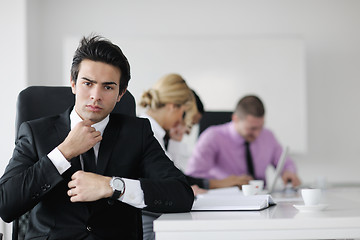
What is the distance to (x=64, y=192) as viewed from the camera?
1771 mm

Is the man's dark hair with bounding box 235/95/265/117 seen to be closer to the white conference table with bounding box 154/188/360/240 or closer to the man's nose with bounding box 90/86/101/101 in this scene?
the man's nose with bounding box 90/86/101/101

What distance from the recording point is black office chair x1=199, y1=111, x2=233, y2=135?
15.8 ft

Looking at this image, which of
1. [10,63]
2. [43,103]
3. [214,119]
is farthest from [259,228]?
[10,63]

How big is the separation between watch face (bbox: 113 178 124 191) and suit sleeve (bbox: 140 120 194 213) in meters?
0.07

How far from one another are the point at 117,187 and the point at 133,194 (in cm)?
5

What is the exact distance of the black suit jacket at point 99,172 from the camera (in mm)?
1654

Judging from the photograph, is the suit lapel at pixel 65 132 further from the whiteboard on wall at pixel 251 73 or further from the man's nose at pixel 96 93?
the whiteboard on wall at pixel 251 73

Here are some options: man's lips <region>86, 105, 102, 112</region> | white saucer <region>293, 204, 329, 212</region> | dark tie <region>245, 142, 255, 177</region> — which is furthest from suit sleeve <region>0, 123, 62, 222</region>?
dark tie <region>245, 142, 255, 177</region>

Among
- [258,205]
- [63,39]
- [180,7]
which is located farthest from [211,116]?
[258,205]

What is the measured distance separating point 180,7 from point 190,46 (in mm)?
502

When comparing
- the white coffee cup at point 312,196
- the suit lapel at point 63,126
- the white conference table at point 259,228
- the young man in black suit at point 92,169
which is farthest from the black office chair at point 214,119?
the white conference table at point 259,228

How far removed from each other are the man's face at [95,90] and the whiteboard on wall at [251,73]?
10.9 feet

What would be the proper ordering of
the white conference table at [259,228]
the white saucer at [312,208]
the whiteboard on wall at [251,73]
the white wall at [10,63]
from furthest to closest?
the whiteboard on wall at [251,73] < the white wall at [10,63] < the white saucer at [312,208] < the white conference table at [259,228]

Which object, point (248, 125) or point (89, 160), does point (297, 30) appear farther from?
point (89, 160)
